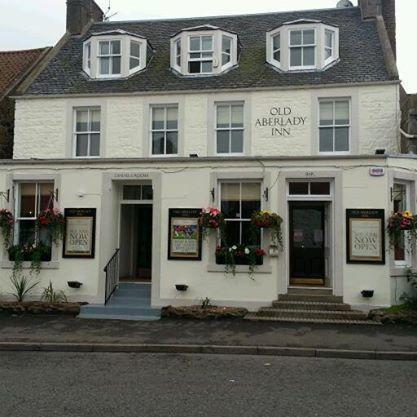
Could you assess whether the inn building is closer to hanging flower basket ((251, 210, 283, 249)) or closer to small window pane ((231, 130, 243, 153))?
small window pane ((231, 130, 243, 153))

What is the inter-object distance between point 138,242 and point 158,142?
3.24m

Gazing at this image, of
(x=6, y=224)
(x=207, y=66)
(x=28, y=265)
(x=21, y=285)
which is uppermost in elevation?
(x=207, y=66)

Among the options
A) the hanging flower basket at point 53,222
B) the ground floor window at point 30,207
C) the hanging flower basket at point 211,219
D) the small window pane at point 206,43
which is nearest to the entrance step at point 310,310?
the hanging flower basket at point 211,219

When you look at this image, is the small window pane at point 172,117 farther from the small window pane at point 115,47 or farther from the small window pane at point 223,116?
the small window pane at point 115,47

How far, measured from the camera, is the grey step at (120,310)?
1274 centimetres

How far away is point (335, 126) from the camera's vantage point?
46.9 ft

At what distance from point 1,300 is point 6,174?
364 cm

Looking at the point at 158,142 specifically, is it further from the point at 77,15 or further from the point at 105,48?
the point at 77,15

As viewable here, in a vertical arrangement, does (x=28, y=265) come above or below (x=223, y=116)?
below

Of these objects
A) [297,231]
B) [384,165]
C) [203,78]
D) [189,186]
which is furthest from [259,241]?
[203,78]

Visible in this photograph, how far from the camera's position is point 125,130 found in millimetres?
15094

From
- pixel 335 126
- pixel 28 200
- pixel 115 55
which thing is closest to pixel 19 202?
pixel 28 200

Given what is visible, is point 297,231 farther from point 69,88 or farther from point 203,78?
point 69,88

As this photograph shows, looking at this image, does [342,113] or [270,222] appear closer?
[270,222]
